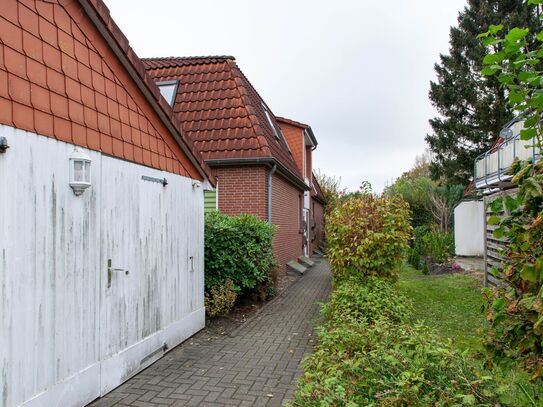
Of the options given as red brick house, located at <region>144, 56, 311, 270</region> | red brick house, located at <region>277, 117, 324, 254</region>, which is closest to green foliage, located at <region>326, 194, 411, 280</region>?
red brick house, located at <region>144, 56, 311, 270</region>

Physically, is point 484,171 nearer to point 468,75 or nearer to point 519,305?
point 519,305

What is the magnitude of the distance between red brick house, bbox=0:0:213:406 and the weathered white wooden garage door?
12 millimetres

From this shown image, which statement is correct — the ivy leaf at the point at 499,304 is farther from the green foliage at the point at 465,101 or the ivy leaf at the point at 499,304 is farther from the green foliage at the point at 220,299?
the green foliage at the point at 465,101

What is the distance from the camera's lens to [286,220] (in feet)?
45.0

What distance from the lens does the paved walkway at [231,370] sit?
423 centimetres

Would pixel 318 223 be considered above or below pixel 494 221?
below

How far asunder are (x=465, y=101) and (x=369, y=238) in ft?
71.4

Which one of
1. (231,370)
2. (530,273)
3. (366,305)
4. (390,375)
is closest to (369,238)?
(366,305)

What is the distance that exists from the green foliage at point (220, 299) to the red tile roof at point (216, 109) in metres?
3.84

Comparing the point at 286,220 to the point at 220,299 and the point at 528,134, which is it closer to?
the point at 220,299

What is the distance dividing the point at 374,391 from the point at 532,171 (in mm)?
1867

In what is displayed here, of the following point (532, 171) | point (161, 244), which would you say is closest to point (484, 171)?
point (161, 244)

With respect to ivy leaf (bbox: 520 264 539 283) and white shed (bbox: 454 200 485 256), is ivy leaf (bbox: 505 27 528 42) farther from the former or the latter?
white shed (bbox: 454 200 485 256)

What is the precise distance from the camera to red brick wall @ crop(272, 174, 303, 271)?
12.0m
